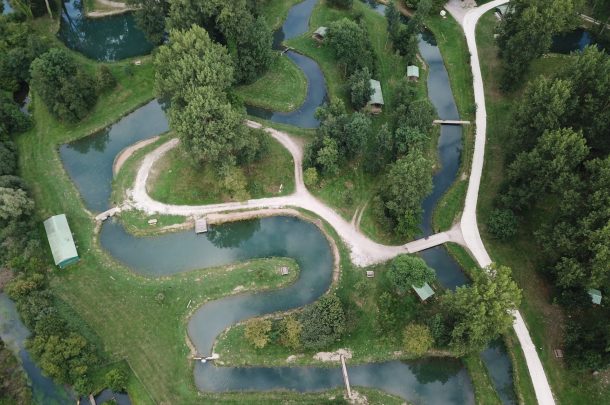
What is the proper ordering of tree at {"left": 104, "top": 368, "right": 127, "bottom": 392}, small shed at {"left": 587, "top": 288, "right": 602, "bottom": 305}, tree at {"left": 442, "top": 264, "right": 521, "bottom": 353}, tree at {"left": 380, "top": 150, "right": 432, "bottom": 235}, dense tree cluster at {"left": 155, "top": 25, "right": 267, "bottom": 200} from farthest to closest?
1. dense tree cluster at {"left": 155, "top": 25, "right": 267, "bottom": 200}
2. tree at {"left": 380, "top": 150, "right": 432, "bottom": 235}
3. small shed at {"left": 587, "top": 288, "right": 602, "bottom": 305}
4. tree at {"left": 104, "top": 368, "right": 127, "bottom": 392}
5. tree at {"left": 442, "top": 264, "right": 521, "bottom": 353}

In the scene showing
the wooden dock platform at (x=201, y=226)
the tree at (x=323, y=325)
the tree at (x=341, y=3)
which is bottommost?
the tree at (x=323, y=325)

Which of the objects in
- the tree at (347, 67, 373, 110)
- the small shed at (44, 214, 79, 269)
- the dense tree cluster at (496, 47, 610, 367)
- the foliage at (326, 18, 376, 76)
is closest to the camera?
the dense tree cluster at (496, 47, 610, 367)

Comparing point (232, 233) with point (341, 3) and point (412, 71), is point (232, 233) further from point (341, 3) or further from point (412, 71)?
point (341, 3)

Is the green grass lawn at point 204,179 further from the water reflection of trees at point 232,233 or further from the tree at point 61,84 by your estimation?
the tree at point 61,84

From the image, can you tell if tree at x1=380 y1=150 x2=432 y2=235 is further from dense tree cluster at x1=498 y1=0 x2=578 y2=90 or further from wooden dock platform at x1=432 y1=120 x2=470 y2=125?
dense tree cluster at x1=498 y1=0 x2=578 y2=90

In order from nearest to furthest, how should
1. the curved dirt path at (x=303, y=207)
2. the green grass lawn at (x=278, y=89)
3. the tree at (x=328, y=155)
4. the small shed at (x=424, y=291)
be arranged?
the small shed at (x=424, y=291), the curved dirt path at (x=303, y=207), the tree at (x=328, y=155), the green grass lawn at (x=278, y=89)

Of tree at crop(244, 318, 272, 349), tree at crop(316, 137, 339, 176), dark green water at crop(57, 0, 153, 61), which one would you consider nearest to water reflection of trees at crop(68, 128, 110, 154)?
dark green water at crop(57, 0, 153, 61)

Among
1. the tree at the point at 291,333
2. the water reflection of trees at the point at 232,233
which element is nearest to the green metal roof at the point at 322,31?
the water reflection of trees at the point at 232,233
